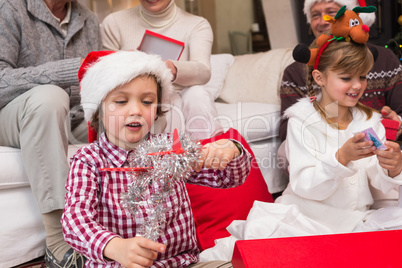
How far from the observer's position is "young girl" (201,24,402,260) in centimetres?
115

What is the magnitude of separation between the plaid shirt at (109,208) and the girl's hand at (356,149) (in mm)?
266

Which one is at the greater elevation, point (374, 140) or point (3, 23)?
point (3, 23)

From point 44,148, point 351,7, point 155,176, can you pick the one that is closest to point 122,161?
point 155,176

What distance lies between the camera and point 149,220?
2.65ft

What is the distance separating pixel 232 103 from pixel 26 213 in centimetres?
123

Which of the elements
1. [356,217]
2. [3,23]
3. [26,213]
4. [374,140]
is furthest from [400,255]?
[3,23]

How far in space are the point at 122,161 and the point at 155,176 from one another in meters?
0.22

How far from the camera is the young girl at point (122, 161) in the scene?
35.9 inches

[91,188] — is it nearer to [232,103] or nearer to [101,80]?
[101,80]

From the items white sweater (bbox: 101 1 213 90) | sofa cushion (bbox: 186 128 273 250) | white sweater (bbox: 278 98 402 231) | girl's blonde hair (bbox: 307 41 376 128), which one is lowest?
sofa cushion (bbox: 186 128 273 250)

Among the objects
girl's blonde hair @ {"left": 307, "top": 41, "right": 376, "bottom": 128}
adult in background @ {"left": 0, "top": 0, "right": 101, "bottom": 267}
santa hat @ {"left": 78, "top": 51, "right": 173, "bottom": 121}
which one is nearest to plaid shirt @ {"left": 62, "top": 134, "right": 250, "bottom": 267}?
santa hat @ {"left": 78, "top": 51, "right": 173, "bottom": 121}

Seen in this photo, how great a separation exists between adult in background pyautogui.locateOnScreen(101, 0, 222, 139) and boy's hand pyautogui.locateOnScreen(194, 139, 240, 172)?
0.62 m

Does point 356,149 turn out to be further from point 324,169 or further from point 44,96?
point 44,96

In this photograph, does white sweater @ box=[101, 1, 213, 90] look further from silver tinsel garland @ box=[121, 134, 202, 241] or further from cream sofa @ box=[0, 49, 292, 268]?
silver tinsel garland @ box=[121, 134, 202, 241]
